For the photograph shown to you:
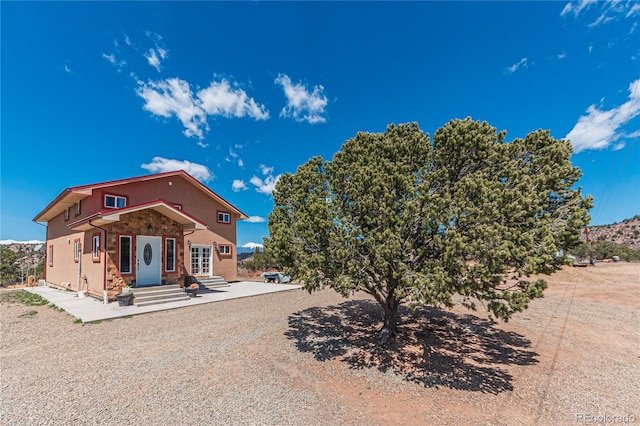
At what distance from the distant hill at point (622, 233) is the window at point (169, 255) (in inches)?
2130

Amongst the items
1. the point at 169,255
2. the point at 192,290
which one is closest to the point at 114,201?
A: the point at 169,255

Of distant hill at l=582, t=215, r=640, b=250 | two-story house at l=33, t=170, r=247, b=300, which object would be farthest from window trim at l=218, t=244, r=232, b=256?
distant hill at l=582, t=215, r=640, b=250

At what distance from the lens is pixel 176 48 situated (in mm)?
13594

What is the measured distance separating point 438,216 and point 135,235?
462 inches

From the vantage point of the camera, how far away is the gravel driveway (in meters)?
3.65

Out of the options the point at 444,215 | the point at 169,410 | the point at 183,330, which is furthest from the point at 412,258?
the point at 183,330

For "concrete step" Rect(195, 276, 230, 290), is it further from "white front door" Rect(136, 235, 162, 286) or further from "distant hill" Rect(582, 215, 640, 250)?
"distant hill" Rect(582, 215, 640, 250)

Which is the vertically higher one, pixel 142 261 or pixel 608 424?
pixel 142 261

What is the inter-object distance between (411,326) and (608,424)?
4.36m

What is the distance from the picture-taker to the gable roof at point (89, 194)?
1180cm

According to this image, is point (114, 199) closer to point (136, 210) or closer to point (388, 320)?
point (136, 210)

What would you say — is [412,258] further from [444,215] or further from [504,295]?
[504,295]

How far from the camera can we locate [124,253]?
1082 centimetres

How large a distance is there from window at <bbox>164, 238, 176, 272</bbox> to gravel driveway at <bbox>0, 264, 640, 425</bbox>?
3.44m
